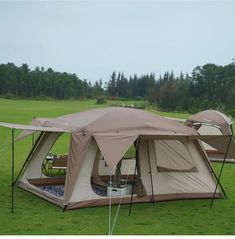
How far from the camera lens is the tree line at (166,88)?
247 ft

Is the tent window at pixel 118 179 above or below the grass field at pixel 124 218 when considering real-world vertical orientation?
above

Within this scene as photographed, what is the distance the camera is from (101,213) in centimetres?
927

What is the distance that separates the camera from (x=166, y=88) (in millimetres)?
80062

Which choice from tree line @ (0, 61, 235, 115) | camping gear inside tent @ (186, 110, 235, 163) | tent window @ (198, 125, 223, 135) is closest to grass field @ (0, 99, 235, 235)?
camping gear inside tent @ (186, 110, 235, 163)

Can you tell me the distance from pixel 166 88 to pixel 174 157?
6954 centimetres

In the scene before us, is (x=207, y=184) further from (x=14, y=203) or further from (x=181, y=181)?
(x=14, y=203)

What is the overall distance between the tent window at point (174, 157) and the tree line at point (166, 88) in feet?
181

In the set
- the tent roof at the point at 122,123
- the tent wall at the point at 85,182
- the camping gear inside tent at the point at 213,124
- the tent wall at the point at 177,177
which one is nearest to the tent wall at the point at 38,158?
the tent roof at the point at 122,123

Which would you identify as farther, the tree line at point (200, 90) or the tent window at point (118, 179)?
the tree line at point (200, 90)

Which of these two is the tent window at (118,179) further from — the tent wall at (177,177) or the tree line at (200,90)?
the tree line at (200,90)

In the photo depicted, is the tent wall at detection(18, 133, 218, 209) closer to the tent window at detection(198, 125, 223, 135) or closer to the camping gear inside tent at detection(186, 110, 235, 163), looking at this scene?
the camping gear inside tent at detection(186, 110, 235, 163)

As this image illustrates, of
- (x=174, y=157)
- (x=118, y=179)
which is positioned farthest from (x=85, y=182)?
(x=174, y=157)

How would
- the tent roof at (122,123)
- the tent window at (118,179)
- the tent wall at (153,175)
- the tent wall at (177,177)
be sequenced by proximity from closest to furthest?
the tent wall at (153,175) → the tent roof at (122,123) → the tent window at (118,179) → the tent wall at (177,177)

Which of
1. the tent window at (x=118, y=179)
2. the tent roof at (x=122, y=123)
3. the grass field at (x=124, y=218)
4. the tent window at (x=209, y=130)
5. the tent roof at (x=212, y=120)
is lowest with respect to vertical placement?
the grass field at (x=124, y=218)
